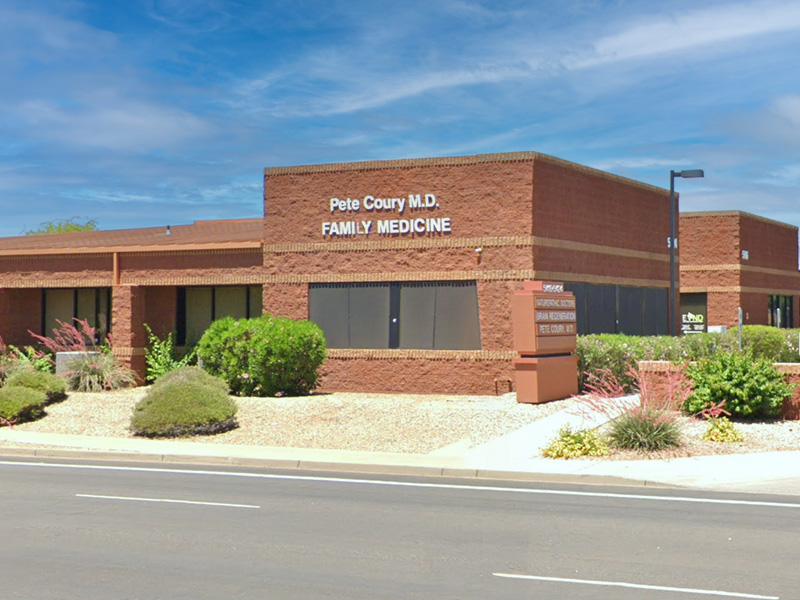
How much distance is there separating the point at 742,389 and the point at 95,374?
17.5 metres

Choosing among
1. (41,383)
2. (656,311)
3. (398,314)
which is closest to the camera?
(41,383)

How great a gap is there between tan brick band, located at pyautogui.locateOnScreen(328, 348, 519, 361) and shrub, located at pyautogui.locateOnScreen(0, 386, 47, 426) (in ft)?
26.3

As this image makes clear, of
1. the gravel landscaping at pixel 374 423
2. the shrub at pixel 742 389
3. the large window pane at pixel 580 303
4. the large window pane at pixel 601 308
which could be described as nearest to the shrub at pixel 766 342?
the large window pane at pixel 601 308

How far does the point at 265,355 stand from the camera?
25.3 metres

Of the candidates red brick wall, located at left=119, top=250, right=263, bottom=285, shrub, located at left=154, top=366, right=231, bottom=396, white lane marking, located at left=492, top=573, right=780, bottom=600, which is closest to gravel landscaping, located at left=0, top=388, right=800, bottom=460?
shrub, located at left=154, top=366, right=231, bottom=396

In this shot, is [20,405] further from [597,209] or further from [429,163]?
[597,209]

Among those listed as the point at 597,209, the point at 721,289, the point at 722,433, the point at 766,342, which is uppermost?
the point at 597,209

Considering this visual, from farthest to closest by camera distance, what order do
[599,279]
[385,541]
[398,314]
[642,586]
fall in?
[599,279]
[398,314]
[385,541]
[642,586]

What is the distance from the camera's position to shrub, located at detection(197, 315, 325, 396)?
25.3 m

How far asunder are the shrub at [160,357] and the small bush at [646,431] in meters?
16.4

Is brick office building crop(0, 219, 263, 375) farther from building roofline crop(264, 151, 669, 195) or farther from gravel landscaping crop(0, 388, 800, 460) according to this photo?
gravel landscaping crop(0, 388, 800, 460)

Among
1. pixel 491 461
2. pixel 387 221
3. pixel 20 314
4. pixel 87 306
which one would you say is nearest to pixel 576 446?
pixel 491 461

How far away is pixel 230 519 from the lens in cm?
1205

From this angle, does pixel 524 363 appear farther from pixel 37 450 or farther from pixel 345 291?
pixel 37 450
